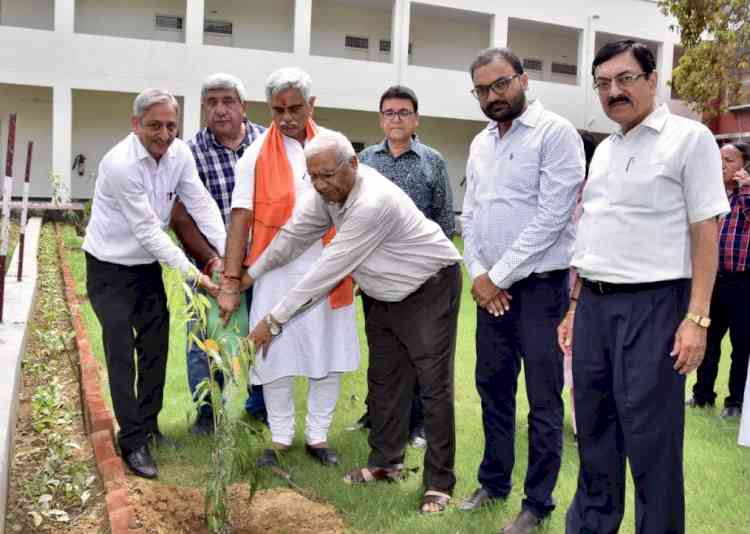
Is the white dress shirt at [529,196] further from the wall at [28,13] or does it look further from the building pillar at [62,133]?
the wall at [28,13]

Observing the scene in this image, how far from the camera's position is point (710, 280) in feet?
8.07

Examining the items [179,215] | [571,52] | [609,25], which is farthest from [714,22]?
[179,215]

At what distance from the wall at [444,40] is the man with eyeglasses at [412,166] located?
1670 cm

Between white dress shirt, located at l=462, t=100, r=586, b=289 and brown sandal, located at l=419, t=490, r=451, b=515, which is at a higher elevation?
white dress shirt, located at l=462, t=100, r=586, b=289

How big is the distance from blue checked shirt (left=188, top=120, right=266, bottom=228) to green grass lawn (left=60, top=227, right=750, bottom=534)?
1272 mm

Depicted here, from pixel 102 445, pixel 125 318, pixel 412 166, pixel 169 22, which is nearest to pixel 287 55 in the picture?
pixel 169 22

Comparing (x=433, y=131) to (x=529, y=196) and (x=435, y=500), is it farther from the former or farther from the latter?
(x=435, y=500)

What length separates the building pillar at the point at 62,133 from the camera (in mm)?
15945

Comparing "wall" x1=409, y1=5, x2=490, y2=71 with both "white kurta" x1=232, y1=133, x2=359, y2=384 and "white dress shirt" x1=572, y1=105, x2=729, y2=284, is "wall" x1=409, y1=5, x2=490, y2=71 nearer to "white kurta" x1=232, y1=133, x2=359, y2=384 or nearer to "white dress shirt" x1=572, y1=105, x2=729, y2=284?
"white kurta" x1=232, y1=133, x2=359, y2=384

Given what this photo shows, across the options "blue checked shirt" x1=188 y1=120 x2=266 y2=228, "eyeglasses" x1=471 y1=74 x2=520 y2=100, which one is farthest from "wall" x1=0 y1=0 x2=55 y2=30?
"eyeglasses" x1=471 y1=74 x2=520 y2=100

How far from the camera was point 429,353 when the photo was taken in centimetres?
353

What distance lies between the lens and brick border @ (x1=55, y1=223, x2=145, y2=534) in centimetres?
317

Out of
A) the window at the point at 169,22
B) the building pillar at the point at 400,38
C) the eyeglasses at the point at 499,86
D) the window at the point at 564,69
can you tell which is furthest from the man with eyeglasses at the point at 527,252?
the window at the point at 564,69

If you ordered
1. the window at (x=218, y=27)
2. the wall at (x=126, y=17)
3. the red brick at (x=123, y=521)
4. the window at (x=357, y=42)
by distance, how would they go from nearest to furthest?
the red brick at (x=123, y=521)
the wall at (x=126, y=17)
the window at (x=218, y=27)
the window at (x=357, y=42)
